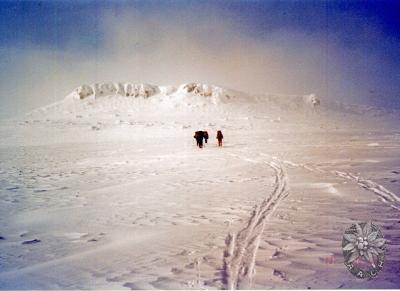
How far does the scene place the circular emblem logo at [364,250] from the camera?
3.99 metres

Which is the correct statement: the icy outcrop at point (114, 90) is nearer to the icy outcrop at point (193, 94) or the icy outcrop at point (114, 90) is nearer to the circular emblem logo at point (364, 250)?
the icy outcrop at point (193, 94)

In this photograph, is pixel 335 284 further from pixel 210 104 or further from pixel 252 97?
pixel 252 97

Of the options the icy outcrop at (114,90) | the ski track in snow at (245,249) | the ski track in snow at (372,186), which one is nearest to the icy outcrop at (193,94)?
the icy outcrop at (114,90)

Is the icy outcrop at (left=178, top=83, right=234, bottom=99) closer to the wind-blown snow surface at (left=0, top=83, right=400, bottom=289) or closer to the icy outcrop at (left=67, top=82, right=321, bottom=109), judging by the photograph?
the icy outcrop at (left=67, top=82, right=321, bottom=109)

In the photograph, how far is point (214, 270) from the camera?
4148 millimetres

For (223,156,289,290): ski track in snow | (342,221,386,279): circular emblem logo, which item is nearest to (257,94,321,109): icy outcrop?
(223,156,289,290): ski track in snow

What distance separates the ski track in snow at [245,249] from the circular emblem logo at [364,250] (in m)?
1.20

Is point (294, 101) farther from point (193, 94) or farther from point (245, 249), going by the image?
point (245, 249)

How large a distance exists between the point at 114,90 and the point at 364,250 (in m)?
105

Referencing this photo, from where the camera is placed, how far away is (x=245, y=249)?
466 centimetres

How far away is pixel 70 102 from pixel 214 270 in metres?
94.0

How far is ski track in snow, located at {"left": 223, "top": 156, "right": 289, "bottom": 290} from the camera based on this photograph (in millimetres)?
3973

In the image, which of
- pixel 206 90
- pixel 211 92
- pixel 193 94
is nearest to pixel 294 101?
pixel 211 92

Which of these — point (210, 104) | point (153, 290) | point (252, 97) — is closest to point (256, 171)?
point (153, 290)
